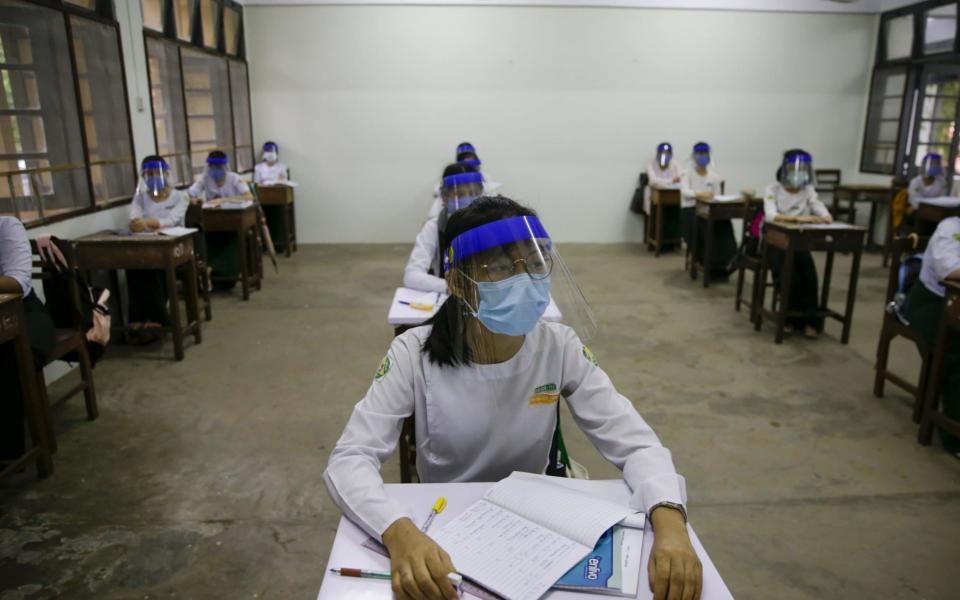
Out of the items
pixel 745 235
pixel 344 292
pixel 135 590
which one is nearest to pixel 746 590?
pixel 135 590

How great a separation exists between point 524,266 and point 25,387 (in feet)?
7.56

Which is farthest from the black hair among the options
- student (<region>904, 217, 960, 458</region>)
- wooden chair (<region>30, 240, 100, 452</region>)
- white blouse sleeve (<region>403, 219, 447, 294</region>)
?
student (<region>904, 217, 960, 458</region>)

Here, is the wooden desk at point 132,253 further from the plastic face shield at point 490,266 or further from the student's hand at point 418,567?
the student's hand at point 418,567

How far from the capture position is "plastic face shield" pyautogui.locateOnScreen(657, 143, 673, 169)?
303 inches

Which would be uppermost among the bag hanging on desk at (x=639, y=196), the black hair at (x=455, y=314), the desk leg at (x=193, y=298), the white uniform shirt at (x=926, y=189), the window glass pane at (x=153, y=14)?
the window glass pane at (x=153, y=14)

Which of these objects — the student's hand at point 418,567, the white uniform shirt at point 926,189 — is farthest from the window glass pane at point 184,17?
the white uniform shirt at point 926,189

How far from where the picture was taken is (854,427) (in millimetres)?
3160

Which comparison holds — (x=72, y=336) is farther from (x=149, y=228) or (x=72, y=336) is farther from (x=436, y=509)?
(x=436, y=509)

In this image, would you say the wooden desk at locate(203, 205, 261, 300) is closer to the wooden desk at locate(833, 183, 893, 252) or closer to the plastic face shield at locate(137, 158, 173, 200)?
the plastic face shield at locate(137, 158, 173, 200)

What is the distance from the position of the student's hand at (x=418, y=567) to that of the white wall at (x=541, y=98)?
24.0ft

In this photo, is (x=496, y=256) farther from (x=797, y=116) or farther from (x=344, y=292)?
(x=797, y=116)

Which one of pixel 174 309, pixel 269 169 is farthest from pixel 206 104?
pixel 174 309

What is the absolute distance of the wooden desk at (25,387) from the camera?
7.90 ft

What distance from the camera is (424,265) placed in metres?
2.93
